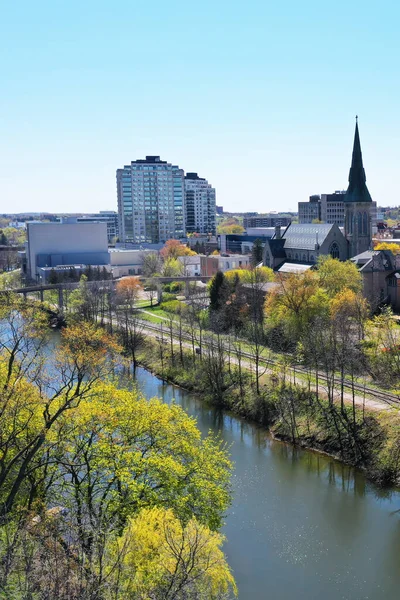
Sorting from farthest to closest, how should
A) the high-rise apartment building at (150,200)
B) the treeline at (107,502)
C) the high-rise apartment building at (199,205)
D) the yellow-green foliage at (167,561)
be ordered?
1. the high-rise apartment building at (199,205)
2. the high-rise apartment building at (150,200)
3. the treeline at (107,502)
4. the yellow-green foliage at (167,561)

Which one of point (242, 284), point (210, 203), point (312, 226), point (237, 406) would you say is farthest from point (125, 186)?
point (237, 406)

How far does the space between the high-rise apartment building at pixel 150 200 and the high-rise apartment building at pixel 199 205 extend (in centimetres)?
1222

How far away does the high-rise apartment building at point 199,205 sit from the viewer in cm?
14688

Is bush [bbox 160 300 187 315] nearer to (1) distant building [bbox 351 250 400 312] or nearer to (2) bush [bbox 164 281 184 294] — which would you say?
(2) bush [bbox 164 281 184 294]

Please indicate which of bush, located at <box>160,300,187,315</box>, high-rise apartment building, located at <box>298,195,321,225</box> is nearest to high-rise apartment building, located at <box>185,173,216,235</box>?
high-rise apartment building, located at <box>298,195,321,225</box>

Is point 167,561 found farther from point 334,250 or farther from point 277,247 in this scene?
point 277,247

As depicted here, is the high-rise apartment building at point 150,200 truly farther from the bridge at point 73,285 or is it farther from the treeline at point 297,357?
the treeline at point 297,357

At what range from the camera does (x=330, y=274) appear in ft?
159

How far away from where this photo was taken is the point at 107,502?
17.7 meters

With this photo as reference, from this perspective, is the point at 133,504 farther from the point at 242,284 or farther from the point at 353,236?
the point at 353,236

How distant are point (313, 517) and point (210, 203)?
13209 centimetres

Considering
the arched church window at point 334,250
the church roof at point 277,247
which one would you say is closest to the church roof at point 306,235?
the church roof at point 277,247

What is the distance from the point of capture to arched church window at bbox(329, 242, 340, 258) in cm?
6494

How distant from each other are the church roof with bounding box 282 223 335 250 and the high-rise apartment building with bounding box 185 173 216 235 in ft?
259
